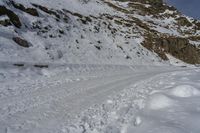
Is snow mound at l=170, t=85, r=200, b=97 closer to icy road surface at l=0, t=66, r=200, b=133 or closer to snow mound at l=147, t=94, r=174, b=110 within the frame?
icy road surface at l=0, t=66, r=200, b=133

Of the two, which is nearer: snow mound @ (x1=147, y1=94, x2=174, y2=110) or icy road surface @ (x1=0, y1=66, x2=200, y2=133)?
icy road surface @ (x1=0, y1=66, x2=200, y2=133)

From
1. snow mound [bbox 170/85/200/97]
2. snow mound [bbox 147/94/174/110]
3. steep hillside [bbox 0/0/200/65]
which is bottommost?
snow mound [bbox 147/94/174/110]

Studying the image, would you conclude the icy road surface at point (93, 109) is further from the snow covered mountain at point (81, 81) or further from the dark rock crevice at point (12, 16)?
the dark rock crevice at point (12, 16)

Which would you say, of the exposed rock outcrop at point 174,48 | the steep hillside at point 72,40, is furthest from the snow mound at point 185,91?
the exposed rock outcrop at point 174,48

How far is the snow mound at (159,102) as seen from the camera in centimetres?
984

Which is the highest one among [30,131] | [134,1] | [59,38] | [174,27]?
[134,1]

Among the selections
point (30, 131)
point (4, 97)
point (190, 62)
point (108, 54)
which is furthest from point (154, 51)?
point (30, 131)

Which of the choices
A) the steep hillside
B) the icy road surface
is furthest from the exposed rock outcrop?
the icy road surface

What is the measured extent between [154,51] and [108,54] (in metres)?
12.5

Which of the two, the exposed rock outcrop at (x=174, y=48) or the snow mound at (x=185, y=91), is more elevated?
the exposed rock outcrop at (x=174, y=48)

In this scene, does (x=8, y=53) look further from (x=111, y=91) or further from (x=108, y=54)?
(x=108, y=54)

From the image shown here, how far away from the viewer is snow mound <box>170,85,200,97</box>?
1146 centimetres

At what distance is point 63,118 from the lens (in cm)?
835

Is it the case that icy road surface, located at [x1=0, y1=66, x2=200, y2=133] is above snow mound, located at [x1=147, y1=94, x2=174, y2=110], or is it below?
below
